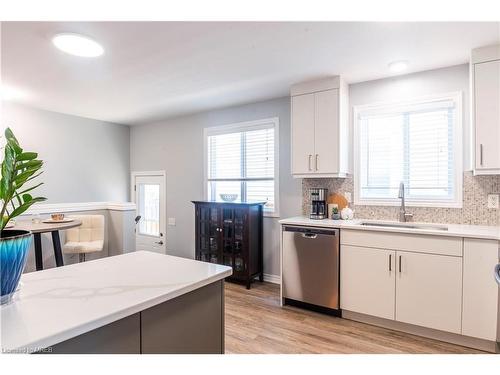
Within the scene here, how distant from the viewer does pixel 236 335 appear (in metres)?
2.49

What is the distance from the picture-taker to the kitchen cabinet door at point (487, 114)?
2367mm

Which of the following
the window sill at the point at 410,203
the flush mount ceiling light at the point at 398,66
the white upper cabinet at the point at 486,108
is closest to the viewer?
the white upper cabinet at the point at 486,108

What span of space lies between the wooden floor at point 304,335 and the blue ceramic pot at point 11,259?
68.1 inches

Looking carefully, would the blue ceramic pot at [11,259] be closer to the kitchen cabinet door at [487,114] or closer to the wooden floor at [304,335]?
the wooden floor at [304,335]

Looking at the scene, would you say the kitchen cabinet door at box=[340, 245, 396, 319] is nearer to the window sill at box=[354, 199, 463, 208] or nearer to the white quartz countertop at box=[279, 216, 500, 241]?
the white quartz countertop at box=[279, 216, 500, 241]

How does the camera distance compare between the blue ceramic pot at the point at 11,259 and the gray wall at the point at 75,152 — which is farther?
the gray wall at the point at 75,152

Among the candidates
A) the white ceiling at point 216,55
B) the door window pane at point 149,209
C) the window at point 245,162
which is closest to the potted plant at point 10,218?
the white ceiling at point 216,55

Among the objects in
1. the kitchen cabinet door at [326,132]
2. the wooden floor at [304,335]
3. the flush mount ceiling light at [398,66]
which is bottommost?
the wooden floor at [304,335]

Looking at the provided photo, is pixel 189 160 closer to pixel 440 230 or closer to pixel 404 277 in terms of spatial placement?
pixel 404 277

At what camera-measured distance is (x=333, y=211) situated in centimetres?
328
